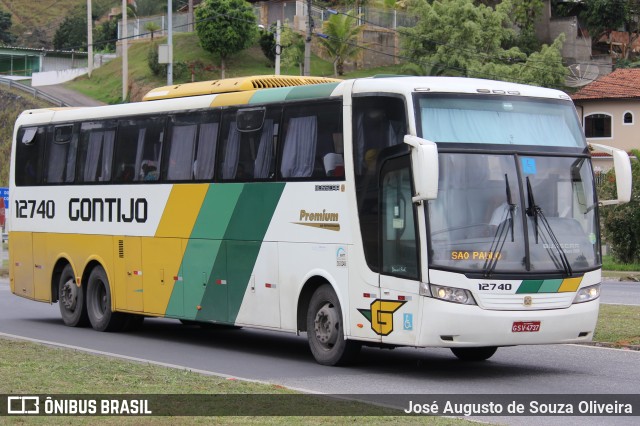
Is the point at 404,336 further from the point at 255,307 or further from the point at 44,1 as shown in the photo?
the point at 44,1

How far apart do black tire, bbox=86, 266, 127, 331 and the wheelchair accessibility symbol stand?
303 inches

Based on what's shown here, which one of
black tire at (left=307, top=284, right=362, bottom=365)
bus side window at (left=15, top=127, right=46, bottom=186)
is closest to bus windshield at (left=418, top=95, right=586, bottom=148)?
black tire at (left=307, top=284, right=362, bottom=365)

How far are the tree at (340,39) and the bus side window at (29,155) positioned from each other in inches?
1966

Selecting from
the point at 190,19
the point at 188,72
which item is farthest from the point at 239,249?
the point at 190,19

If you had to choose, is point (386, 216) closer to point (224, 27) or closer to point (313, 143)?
point (313, 143)

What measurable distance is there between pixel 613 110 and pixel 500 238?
176 ft

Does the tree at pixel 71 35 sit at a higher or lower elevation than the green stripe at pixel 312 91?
higher

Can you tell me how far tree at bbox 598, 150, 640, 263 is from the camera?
40.0 metres

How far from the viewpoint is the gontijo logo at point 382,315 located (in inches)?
563

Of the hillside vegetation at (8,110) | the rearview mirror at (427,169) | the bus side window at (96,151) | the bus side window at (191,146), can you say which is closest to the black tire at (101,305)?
the bus side window at (96,151)

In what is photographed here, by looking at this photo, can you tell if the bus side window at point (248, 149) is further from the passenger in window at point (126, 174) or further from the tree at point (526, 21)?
the tree at point (526, 21)

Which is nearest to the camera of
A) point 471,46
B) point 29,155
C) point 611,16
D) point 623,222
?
point 29,155

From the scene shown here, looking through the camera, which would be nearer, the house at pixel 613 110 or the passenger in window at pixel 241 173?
the passenger in window at pixel 241 173

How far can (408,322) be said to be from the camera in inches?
553
